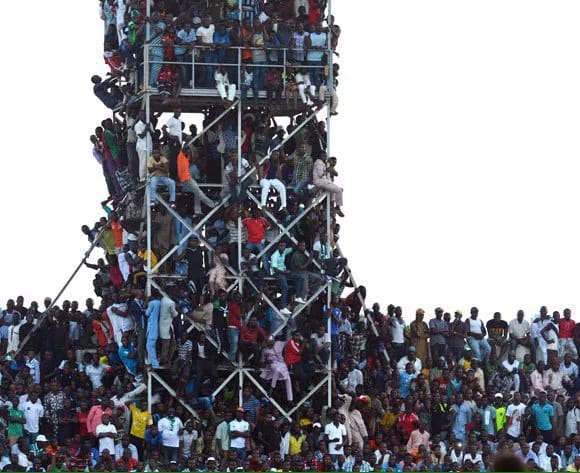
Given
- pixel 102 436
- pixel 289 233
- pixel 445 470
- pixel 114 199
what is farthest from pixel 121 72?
pixel 445 470

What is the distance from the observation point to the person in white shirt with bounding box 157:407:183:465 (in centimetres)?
3169

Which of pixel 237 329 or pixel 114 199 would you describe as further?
pixel 114 199

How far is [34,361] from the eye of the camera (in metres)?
33.5

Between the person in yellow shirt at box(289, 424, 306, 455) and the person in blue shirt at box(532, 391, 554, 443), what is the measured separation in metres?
5.46

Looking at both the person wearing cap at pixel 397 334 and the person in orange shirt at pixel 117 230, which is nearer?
the person in orange shirt at pixel 117 230

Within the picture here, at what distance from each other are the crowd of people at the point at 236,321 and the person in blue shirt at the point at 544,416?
0.04 meters

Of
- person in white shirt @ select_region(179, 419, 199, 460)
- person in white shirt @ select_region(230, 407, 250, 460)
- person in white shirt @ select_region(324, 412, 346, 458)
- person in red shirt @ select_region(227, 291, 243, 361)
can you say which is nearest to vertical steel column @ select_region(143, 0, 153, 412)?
person in white shirt @ select_region(179, 419, 199, 460)

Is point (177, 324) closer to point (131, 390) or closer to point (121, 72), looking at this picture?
point (131, 390)

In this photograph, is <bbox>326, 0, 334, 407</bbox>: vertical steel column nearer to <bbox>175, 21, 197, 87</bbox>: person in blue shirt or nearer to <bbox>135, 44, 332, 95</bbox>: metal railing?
<bbox>135, 44, 332, 95</bbox>: metal railing

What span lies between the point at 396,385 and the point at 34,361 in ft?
25.5

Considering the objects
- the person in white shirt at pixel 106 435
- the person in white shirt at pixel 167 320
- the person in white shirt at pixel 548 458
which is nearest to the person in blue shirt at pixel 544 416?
the person in white shirt at pixel 548 458

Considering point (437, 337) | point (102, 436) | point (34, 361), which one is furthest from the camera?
point (437, 337)

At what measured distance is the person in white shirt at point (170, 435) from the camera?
31.7 metres

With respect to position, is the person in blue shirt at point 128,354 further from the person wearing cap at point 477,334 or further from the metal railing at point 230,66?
the person wearing cap at point 477,334
